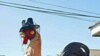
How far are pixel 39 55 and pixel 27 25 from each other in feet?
1.13

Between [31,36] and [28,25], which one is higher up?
[28,25]

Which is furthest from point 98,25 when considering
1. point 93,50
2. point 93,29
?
point 93,50

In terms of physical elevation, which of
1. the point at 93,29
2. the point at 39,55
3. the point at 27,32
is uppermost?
the point at 93,29

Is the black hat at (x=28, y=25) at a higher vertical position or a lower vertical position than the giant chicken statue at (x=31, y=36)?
higher

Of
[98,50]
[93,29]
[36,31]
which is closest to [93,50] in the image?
[98,50]

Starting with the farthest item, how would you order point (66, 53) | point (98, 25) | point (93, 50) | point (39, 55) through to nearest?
point (93, 50)
point (98, 25)
point (39, 55)
point (66, 53)

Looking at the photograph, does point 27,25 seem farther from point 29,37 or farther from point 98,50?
point 98,50

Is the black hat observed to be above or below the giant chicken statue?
above

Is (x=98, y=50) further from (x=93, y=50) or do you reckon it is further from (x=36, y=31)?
(x=36, y=31)

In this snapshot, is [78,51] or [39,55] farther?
[39,55]

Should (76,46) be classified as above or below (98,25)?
below

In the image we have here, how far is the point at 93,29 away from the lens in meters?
13.6

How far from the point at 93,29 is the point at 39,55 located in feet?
33.5

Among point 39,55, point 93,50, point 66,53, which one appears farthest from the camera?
point 93,50
